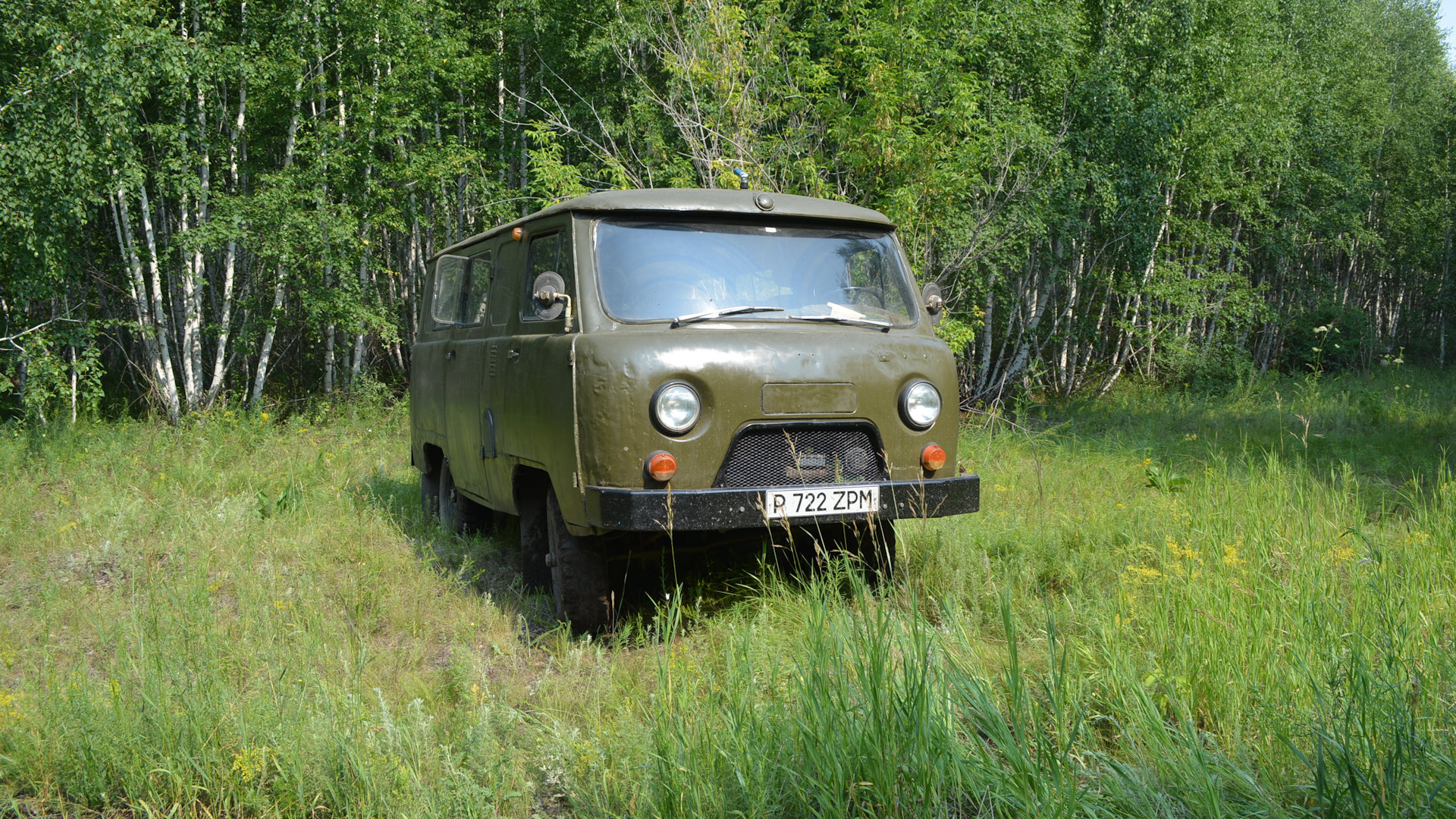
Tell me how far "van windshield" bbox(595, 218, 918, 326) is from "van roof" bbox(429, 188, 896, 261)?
7 centimetres

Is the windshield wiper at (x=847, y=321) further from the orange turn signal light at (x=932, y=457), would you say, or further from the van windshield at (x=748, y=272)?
the orange turn signal light at (x=932, y=457)

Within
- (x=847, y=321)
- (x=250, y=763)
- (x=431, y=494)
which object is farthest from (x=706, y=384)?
(x=431, y=494)

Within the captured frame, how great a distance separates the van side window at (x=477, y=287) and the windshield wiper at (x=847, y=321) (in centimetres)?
202

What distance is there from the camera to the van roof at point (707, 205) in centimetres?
454

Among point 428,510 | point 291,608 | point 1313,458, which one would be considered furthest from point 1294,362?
point 291,608

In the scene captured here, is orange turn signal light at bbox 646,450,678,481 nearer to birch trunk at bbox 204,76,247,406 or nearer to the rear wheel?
the rear wheel

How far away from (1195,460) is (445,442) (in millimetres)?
6371

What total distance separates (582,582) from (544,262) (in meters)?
1.61

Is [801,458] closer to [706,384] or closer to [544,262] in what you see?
[706,384]

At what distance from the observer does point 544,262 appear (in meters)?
4.90

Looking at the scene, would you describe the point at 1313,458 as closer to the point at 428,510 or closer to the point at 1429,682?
the point at 1429,682

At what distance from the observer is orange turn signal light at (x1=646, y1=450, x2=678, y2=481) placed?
157 inches

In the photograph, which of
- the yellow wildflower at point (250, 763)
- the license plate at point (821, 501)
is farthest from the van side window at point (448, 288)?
the yellow wildflower at point (250, 763)

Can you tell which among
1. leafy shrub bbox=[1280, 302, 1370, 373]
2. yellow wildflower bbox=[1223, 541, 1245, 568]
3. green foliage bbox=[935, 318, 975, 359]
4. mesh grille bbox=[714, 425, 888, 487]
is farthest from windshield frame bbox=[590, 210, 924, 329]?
leafy shrub bbox=[1280, 302, 1370, 373]
